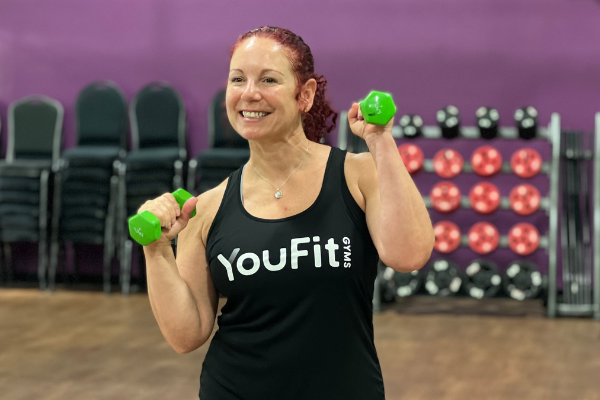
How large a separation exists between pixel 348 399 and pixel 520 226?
4324mm

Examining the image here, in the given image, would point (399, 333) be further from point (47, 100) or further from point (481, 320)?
point (47, 100)

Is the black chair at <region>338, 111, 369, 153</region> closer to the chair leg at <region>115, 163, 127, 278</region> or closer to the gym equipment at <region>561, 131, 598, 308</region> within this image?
the gym equipment at <region>561, 131, 598, 308</region>

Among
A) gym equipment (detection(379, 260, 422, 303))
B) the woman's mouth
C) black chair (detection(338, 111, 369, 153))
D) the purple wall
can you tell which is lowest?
gym equipment (detection(379, 260, 422, 303))

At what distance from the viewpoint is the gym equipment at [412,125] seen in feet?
17.3

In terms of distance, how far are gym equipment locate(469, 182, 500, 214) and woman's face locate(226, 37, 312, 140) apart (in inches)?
166

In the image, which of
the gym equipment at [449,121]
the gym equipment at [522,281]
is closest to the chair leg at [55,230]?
the gym equipment at [449,121]

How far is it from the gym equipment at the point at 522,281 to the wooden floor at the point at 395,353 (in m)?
0.17

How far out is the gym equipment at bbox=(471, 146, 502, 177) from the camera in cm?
525

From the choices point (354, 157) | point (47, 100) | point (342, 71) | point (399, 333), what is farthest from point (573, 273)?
point (47, 100)

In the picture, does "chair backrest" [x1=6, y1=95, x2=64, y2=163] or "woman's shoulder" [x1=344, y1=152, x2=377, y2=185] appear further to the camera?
"chair backrest" [x1=6, y1=95, x2=64, y2=163]

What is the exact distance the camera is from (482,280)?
5230mm

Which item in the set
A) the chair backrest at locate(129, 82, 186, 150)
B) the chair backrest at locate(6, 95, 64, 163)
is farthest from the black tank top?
the chair backrest at locate(6, 95, 64, 163)

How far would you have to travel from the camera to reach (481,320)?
4.99 metres

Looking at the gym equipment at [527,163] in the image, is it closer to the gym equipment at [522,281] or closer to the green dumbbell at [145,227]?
the gym equipment at [522,281]
